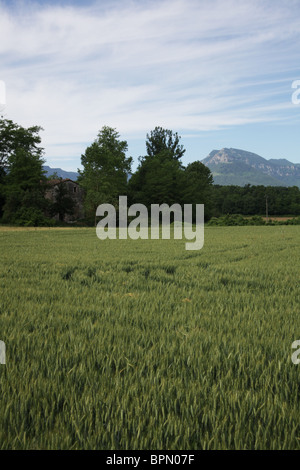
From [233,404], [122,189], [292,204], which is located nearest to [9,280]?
[233,404]

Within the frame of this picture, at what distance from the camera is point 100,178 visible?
5203 cm

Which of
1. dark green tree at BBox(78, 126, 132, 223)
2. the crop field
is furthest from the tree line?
the crop field

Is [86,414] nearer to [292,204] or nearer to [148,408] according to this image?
[148,408]

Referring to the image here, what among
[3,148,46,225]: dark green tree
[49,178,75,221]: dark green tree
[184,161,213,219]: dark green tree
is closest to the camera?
[3,148,46,225]: dark green tree

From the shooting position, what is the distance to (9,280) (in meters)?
6.55

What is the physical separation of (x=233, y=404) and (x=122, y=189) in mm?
56027

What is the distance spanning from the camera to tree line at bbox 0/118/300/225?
47.8m

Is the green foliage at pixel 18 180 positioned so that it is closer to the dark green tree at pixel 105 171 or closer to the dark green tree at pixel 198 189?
the dark green tree at pixel 105 171

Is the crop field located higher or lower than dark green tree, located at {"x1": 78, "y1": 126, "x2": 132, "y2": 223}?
lower

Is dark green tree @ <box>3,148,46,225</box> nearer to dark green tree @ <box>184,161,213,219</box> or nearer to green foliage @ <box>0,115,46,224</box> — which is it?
green foliage @ <box>0,115,46,224</box>

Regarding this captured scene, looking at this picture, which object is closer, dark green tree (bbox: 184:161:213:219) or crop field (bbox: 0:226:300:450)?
crop field (bbox: 0:226:300:450)

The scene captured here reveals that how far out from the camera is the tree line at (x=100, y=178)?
4778cm

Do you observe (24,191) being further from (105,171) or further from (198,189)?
(198,189)

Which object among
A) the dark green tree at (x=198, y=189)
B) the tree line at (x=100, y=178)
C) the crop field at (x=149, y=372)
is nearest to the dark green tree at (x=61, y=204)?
the tree line at (x=100, y=178)
